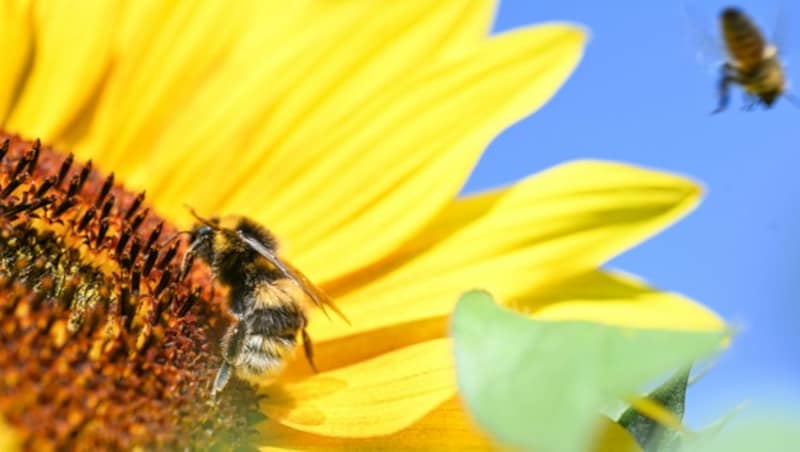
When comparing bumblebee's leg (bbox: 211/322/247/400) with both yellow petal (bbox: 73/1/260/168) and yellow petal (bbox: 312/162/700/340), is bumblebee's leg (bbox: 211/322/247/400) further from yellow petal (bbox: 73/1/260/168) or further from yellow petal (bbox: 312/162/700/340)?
yellow petal (bbox: 73/1/260/168)

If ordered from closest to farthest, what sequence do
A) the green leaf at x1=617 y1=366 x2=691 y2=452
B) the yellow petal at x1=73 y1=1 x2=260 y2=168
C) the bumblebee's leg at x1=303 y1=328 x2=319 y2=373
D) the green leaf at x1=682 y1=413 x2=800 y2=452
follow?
the green leaf at x1=682 y1=413 x2=800 y2=452, the green leaf at x1=617 y1=366 x2=691 y2=452, the bumblebee's leg at x1=303 y1=328 x2=319 y2=373, the yellow petal at x1=73 y1=1 x2=260 y2=168

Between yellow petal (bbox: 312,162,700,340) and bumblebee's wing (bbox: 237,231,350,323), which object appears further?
yellow petal (bbox: 312,162,700,340)

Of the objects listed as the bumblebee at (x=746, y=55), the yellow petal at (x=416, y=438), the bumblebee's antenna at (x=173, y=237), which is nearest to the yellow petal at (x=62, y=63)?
the bumblebee's antenna at (x=173, y=237)

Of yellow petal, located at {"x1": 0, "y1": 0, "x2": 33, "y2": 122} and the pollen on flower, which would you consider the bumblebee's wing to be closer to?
the pollen on flower

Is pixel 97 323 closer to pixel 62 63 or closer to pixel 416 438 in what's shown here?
pixel 416 438

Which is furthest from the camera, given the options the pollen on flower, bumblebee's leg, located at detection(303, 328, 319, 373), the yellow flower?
bumblebee's leg, located at detection(303, 328, 319, 373)

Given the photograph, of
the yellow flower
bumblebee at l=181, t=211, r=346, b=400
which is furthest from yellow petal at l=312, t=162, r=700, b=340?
bumblebee at l=181, t=211, r=346, b=400

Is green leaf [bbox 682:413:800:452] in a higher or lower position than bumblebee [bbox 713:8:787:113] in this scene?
higher

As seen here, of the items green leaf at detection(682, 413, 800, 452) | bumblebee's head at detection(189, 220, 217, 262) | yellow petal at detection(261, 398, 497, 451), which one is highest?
green leaf at detection(682, 413, 800, 452)
